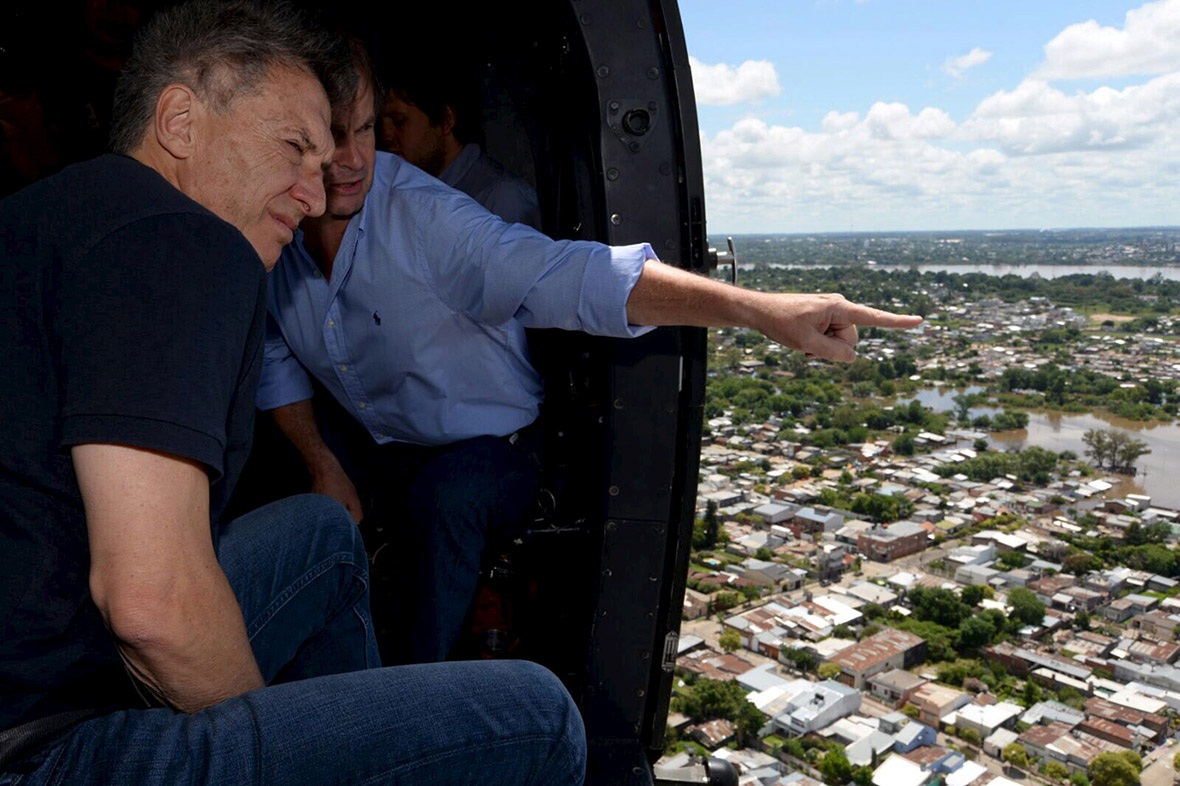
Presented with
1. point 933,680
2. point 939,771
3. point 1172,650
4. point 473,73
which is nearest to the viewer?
point 473,73

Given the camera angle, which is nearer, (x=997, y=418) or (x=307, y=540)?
(x=307, y=540)

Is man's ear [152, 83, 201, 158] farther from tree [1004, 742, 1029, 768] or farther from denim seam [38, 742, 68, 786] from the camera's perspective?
tree [1004, 742, 1029, 768]

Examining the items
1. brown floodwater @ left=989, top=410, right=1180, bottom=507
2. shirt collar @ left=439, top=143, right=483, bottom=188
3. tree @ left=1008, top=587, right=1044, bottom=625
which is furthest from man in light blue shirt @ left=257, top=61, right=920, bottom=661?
brown floodwater @ left=989, top=410, right=1180, bottom=507

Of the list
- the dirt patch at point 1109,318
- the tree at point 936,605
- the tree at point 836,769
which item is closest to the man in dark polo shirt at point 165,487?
the tree at point 836,769

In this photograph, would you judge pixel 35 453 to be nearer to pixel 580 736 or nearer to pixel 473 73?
pixel 580 736

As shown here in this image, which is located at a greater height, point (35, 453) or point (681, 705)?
point (35, 453)

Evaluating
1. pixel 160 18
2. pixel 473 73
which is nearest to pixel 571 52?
pixel 160 18

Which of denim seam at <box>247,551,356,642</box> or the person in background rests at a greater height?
the person in background

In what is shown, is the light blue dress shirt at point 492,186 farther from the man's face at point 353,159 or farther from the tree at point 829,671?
the tree at point 829,671
